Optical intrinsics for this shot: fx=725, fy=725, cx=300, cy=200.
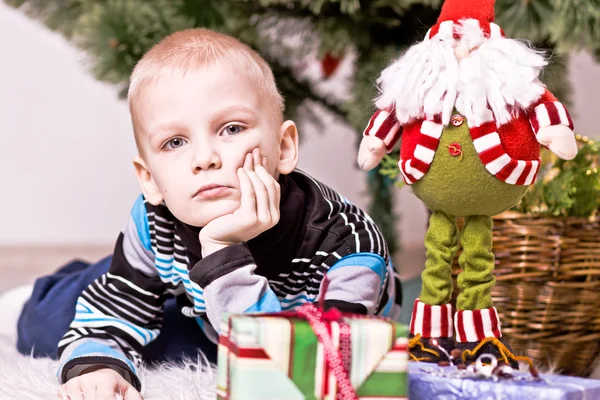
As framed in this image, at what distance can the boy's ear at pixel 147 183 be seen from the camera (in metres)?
0.82

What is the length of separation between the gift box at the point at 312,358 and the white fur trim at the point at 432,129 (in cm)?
22

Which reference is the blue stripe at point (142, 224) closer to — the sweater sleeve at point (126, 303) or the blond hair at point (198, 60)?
the sweater sleeve at point (126, 303)

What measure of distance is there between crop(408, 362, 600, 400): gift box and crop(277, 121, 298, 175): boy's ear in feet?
0.92

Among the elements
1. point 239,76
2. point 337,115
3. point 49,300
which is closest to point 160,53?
point 239,76

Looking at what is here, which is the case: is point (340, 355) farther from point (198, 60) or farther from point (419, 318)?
point (198, 60)

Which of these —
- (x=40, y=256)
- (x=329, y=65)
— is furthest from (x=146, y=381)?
(x=40, y=256)

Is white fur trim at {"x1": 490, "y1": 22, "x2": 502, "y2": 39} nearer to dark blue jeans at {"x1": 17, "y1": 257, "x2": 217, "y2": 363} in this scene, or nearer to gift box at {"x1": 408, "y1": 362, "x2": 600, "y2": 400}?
gift box at {"x1": 408, "y1": 362, "x2": 600, "y2": 400}

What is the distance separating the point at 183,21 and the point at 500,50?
2.71 ft

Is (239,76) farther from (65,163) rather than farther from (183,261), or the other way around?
(65,163)

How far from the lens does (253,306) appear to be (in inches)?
27.8

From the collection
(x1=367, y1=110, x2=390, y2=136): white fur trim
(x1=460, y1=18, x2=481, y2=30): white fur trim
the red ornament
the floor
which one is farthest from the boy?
the floor

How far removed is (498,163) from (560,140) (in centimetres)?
6

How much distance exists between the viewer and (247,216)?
72cm

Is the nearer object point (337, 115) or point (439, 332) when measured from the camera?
point (439, 332)
